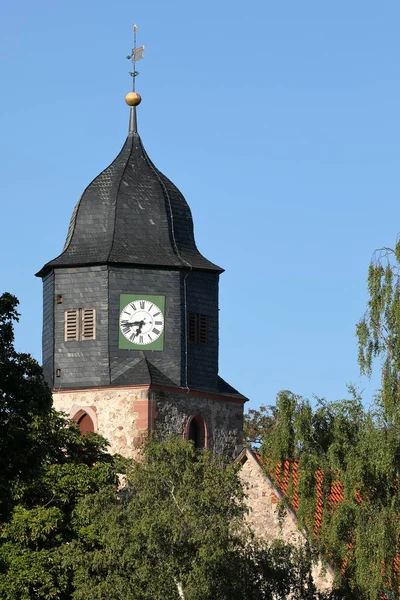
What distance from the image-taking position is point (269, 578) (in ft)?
129

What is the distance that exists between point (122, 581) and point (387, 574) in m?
4.77

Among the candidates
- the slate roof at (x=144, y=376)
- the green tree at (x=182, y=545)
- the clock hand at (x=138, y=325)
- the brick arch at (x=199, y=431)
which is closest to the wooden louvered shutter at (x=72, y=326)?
the clock hand at (x=138, y=325)

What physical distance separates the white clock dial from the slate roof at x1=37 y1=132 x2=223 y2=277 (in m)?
1.40

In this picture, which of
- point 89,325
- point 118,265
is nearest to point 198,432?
point 89,325

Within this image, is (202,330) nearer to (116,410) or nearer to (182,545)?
(116,410)

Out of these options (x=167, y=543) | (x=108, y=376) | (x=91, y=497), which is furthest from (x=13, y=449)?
(x=108, y=376)

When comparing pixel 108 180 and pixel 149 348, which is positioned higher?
pixel 108 180

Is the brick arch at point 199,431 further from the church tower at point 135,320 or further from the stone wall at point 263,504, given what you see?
the stone wall at point 263,504

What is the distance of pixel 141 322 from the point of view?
2146 inches

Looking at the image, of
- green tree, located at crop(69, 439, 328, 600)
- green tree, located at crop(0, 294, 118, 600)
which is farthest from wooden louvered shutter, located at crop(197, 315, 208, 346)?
green tree, located at crop(69, 439, 328, 600)

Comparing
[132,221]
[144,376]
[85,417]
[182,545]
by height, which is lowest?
[182,545]

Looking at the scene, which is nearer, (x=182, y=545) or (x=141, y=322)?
(x=182, y=545)

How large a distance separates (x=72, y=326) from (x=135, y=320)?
161cm

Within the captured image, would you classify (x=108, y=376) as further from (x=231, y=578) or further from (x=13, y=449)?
(x=13, y=449)
